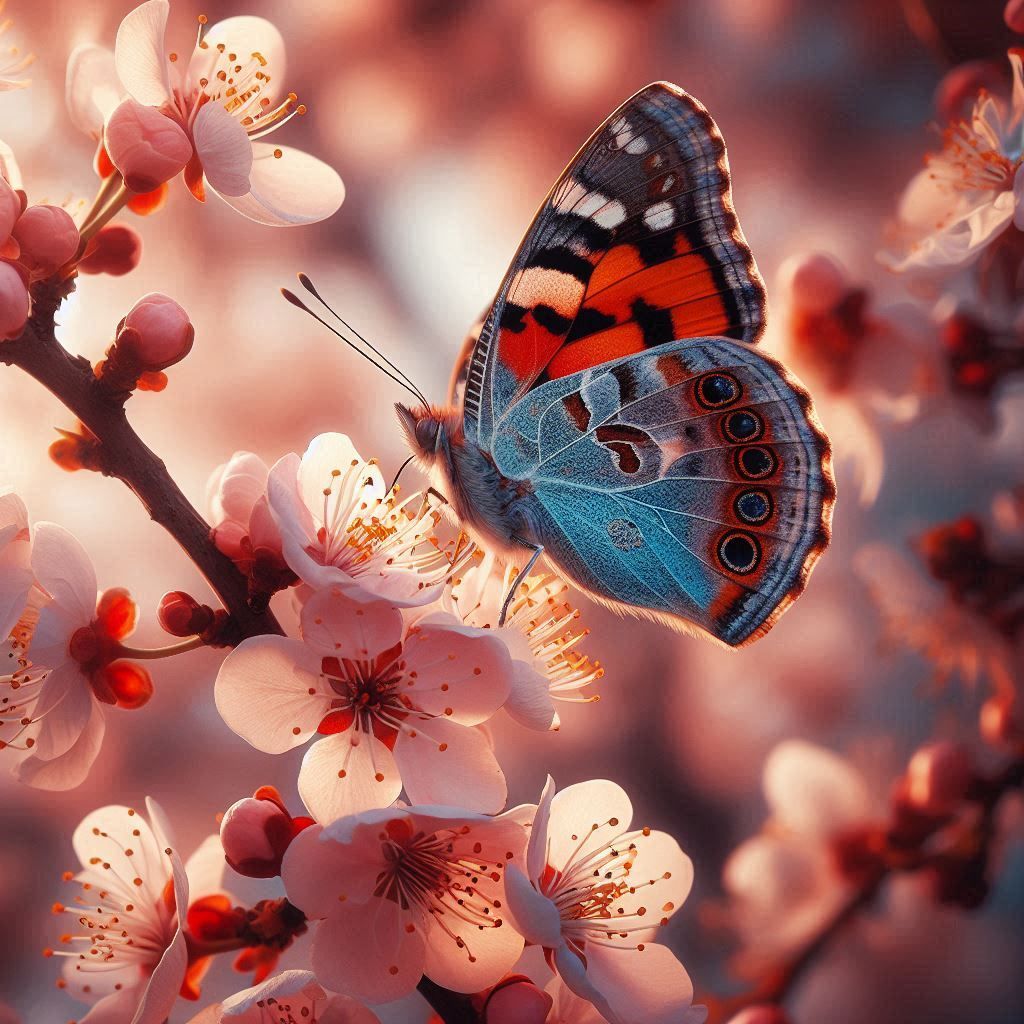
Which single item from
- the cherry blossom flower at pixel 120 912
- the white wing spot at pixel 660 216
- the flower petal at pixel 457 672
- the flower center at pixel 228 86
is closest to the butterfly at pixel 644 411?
the white wing spot at pixel 660 216

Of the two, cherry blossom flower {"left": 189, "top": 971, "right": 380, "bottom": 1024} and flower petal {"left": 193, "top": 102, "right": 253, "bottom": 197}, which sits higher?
flower petal {"left": 193, "top": 102, "right": 253, "bottom": 197}

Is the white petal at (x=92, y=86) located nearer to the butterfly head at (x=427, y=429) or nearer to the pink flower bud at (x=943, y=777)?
Result: the butterfly head at (x=427, y=429)

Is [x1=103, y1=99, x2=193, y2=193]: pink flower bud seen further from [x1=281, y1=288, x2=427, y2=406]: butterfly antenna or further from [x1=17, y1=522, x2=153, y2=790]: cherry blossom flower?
[x1=17, y1=522, x2=153, y2=790]: cherry blossom flower

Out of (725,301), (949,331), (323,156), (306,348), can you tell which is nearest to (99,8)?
(323,156)

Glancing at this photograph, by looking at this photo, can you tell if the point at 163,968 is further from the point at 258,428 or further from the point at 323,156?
the point at 323,156

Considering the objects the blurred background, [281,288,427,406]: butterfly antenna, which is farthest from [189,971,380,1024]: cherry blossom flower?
[281,288,427,406]: butterfly antenna
